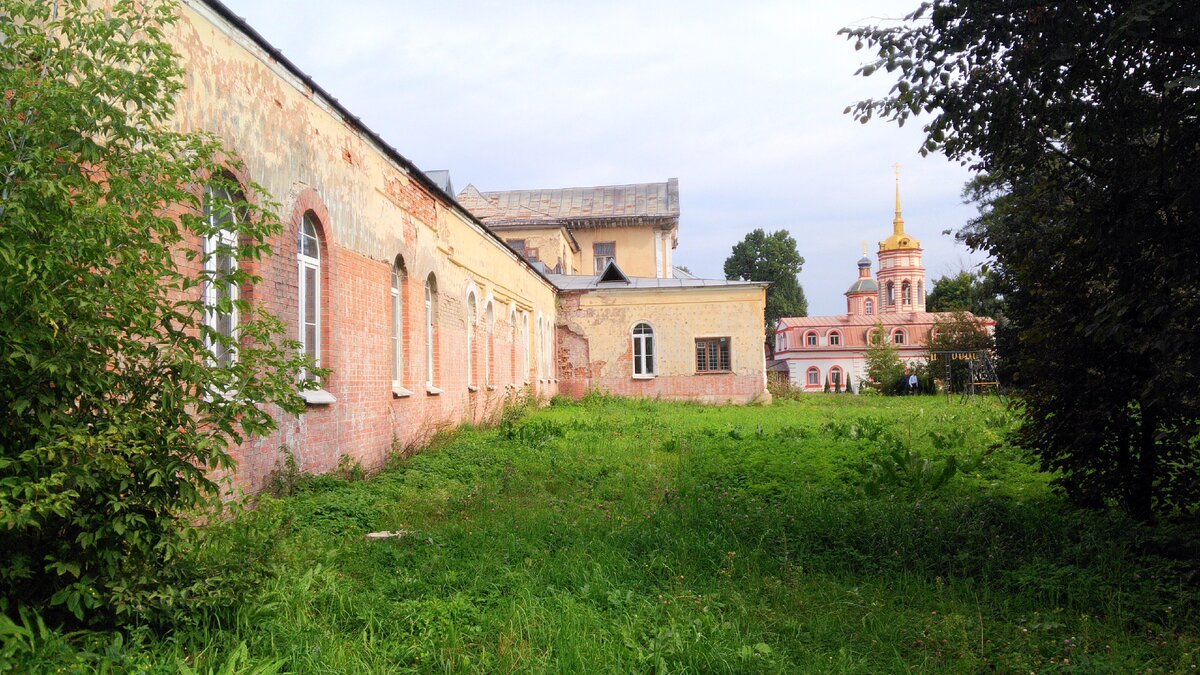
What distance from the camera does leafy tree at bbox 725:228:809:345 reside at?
71.0m

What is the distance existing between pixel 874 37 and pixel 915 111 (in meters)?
0.67

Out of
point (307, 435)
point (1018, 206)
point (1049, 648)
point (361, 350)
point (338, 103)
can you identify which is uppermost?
point (338, 103)

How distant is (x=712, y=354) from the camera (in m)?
30.5

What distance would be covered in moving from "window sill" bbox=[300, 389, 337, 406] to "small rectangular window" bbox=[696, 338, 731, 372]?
70.5ft

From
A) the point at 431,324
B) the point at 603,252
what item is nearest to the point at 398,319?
the point at 431,324

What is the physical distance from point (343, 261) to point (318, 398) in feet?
6.29

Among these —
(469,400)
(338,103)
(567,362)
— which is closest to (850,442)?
(469,400)

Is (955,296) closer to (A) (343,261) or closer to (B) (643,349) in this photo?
(B) (643,349)

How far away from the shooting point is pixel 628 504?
8859 millimetres

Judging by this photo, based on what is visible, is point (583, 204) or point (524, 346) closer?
point (524, 346)

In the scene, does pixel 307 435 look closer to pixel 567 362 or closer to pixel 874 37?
pixel 874 37

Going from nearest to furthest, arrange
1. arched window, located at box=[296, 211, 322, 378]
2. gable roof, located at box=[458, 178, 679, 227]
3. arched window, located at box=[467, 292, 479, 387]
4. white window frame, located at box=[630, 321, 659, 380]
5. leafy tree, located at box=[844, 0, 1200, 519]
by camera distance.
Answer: leafy tree, located at box=[844, 0, 1200, 519] → arched window, located at box=[296, 211, 322, 378] → arched window, located at box=[467, 292, 479, 387] → white window frame, located at box=[630, 321, 659, 380] → gable roof, located at box=[458, 178, 679, 227]

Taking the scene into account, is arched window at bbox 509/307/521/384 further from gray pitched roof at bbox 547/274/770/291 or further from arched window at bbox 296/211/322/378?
arched window at bbox 296/211/322/378

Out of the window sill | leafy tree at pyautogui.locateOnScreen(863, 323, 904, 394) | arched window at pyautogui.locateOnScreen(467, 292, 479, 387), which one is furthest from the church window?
the window sill
